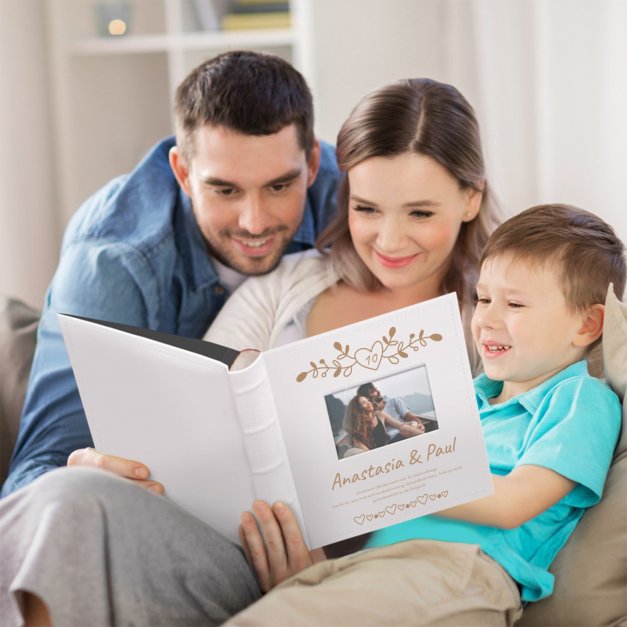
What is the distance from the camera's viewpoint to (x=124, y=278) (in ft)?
5.81

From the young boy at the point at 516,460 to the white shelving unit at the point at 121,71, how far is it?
180 cm

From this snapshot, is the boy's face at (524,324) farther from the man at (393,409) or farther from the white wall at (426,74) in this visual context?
the white wall at (426,74)

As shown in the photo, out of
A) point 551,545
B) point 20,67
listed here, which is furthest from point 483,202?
point 20,67

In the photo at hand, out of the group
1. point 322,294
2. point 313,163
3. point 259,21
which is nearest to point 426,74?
point 259,21

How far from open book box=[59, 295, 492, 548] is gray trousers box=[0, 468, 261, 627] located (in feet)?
0.35

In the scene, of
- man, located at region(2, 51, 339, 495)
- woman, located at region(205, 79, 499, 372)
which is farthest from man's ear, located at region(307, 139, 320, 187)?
woman, located at region(205, 79, 499, 372)

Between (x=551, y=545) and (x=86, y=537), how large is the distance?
624 millimetres

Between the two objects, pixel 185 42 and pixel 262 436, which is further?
pixel 185 42

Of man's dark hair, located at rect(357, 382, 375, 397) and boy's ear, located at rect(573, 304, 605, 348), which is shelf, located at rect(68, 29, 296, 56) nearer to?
boy's ear, located at rect(573, 304, 605, 348)

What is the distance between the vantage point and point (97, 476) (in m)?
1.08

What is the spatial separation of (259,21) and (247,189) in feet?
4.80

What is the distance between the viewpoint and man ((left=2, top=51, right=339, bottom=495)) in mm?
1694

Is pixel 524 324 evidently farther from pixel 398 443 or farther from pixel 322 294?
pixel 322 294

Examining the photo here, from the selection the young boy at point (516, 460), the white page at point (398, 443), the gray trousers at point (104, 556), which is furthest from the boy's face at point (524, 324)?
the gray trousers at point (104, 556)
